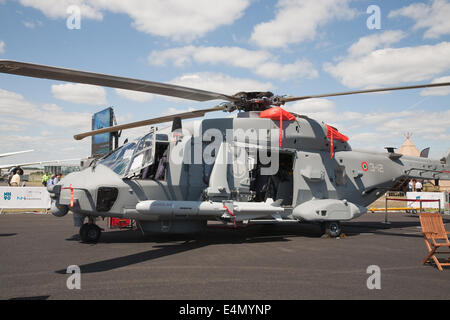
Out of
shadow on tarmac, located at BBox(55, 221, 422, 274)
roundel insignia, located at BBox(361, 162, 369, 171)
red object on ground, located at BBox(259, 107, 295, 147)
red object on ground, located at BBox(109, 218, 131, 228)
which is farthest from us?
roundel insignia, located at BBox(361, 162, 369, 171)

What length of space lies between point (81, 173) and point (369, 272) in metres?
6.60

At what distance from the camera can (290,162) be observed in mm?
11000

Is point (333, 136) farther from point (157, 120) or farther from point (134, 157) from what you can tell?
point (134, 157)

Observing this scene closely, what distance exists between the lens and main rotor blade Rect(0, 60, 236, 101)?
566 cm

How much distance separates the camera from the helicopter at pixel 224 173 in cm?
818

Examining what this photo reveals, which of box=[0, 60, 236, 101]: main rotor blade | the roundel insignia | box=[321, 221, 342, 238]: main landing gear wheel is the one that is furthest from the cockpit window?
the roundel insignia

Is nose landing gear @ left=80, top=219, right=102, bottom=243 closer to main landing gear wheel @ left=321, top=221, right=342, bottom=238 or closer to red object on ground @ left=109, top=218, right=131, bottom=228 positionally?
red object on ground @ left=109, top=218, right=131, bottom=228

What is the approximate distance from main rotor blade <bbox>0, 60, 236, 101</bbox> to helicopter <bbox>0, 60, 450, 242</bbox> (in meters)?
0.02

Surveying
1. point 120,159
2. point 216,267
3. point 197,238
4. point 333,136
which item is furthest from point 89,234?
point 333,136

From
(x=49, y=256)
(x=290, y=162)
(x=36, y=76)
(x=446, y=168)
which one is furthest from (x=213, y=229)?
(x=446, y=168)

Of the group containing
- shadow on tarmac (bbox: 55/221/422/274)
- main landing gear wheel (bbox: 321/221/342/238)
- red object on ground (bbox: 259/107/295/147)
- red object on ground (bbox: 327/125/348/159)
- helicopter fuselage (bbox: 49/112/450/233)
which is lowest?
shadow on tarmac (bbox: 55/221/422/274)

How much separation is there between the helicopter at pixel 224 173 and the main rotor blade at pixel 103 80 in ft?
0.07

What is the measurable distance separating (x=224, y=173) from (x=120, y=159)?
8.64 feet
